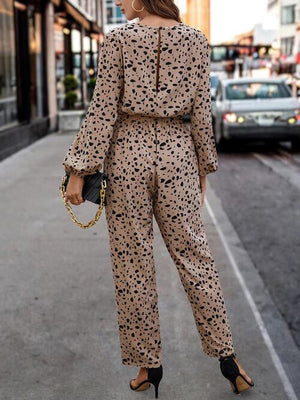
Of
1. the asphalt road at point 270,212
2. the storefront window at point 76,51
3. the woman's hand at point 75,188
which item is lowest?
the asphalt road at point 270,212

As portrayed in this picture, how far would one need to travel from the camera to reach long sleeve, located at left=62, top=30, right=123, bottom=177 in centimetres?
281

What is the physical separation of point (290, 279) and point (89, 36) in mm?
29597

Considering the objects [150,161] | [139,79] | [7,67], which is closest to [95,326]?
[150,161]

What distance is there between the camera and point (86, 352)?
141 inches

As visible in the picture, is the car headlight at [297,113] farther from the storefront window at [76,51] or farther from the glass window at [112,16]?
the glass window at [112,16]

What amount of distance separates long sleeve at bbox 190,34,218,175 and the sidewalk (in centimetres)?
104

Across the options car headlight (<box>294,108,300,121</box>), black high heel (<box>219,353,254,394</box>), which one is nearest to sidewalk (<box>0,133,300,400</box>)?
black high heel (<box>219,353,254,394</box>)

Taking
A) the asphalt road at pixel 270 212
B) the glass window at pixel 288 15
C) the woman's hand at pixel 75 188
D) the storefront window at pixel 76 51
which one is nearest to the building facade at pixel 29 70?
the storefront window at pixel 76 51

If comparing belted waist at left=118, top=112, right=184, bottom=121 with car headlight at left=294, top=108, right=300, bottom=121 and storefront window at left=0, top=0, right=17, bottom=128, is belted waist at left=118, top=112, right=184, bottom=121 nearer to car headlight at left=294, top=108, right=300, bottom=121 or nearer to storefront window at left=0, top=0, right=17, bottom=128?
storefront window at left=0, top=0, right=17, bottom=128

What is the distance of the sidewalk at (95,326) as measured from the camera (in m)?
3.20

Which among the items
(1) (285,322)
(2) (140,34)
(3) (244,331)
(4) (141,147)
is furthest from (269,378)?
(2) (140,34)

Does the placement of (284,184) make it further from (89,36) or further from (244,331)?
(89,36)

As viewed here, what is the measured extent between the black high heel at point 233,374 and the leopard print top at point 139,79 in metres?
1.05

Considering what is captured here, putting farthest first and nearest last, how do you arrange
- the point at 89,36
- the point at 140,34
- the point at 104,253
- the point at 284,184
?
the point at 89,36, the point at 284,184, the point at 104,253, the point at 140,34
